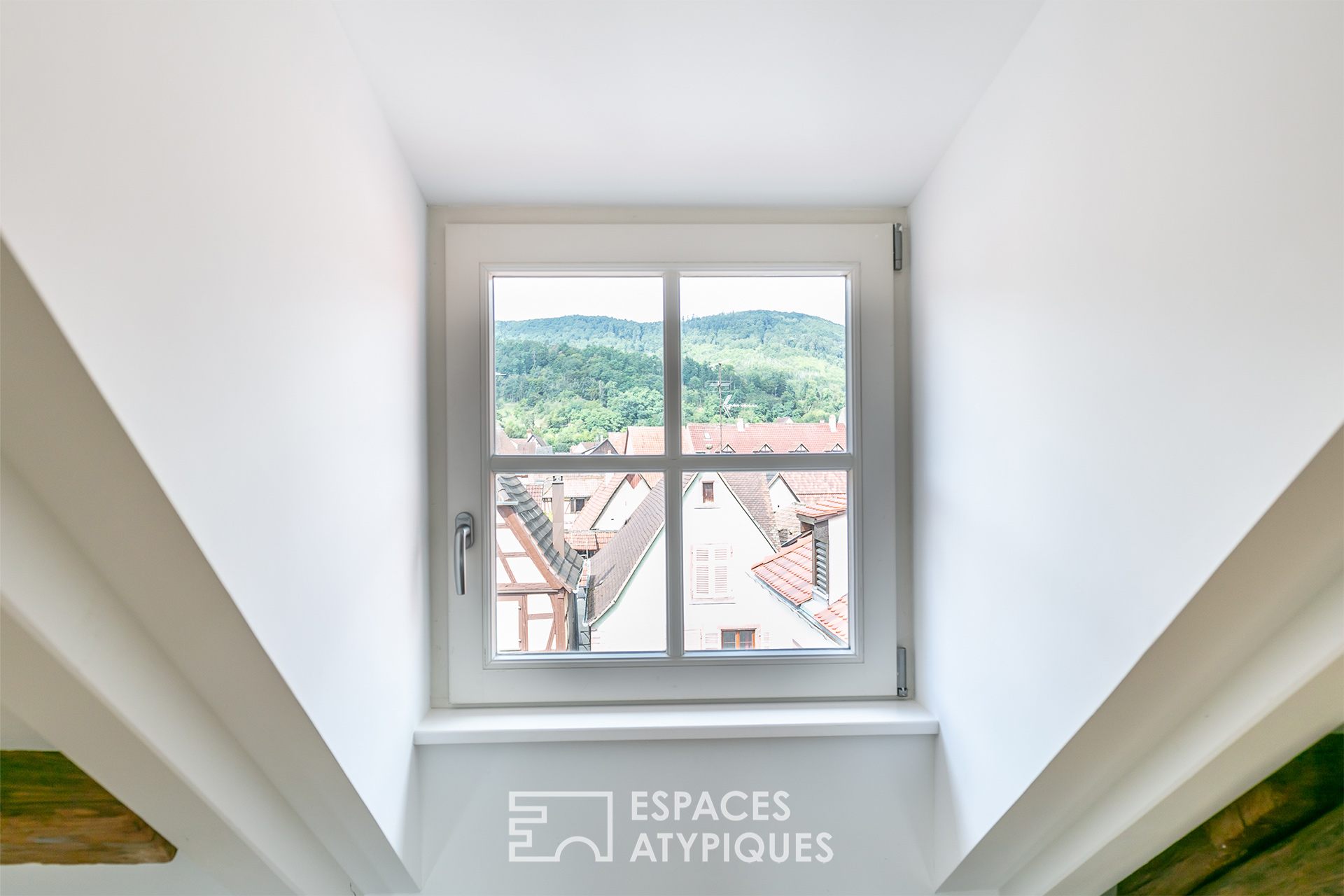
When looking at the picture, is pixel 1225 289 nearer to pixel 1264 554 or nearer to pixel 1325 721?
→ pixel 1264 554

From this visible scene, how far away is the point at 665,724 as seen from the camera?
133 centimetres

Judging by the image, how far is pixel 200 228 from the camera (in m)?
0.63

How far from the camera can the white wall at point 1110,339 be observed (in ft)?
1.86

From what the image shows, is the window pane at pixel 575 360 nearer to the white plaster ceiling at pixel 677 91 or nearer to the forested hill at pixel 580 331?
the forested hill at pixel 580 331

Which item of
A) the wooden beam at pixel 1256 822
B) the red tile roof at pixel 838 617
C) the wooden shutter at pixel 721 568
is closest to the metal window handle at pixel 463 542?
the wooden shutter at pixel 721 568

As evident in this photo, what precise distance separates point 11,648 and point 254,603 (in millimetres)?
215

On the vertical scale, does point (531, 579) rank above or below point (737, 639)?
above

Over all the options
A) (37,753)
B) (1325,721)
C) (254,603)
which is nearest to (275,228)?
(254,603)

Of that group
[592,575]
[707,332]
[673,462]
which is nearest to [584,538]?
[592,575]

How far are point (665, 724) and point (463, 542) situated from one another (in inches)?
21.2

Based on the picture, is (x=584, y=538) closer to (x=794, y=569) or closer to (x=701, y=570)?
(x=701, y=570)

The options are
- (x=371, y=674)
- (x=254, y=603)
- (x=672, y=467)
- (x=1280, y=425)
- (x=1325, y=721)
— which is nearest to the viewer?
(x=1280, y=425)

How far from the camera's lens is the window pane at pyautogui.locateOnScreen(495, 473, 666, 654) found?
147cm

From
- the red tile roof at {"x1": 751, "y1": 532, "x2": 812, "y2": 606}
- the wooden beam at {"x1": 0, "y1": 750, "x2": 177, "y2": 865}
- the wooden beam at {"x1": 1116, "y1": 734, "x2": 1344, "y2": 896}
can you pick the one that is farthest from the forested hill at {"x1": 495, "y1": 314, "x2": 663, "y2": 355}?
the wooden beam at {"x1": 1116, "y1": 734, "x2": 1344, "y2": 896}
